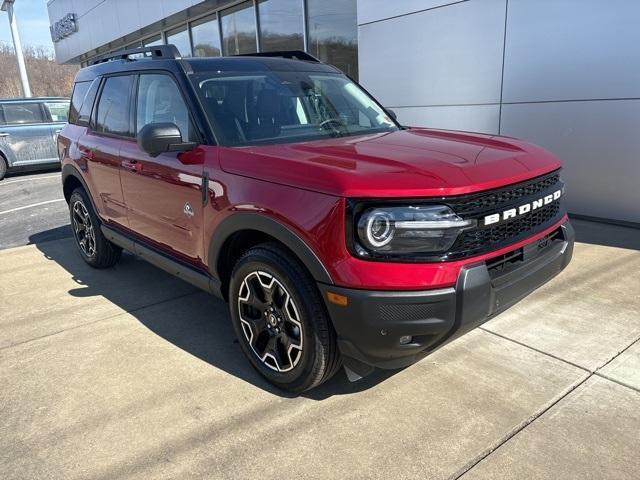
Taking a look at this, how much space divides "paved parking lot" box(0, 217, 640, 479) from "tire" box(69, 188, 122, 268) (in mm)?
932

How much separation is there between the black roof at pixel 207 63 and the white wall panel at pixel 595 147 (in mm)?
3322

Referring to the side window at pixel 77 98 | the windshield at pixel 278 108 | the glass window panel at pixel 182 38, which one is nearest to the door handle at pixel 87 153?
the side window at pixel 77 98

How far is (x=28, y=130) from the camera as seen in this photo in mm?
11711

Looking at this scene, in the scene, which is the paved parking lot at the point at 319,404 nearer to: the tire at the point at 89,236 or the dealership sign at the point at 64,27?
the tire at the point at 89,236

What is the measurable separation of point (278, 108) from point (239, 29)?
33.2 feet

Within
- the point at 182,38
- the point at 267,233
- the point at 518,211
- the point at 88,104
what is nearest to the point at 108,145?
the point at 88,104

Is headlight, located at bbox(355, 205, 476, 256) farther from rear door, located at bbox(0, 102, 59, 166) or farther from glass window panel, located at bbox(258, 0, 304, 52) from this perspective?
rear door, located at bbox(0, 102, 59, 166)

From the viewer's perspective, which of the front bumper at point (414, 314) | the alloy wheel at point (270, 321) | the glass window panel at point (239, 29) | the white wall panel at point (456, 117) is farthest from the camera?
the glass window panel at point (239, 29)

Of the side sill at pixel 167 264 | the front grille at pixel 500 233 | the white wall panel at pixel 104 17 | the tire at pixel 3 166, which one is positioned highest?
the white wall panel at pixel 104 17

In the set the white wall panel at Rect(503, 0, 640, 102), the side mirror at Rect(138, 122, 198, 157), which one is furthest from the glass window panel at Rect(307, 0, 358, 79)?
the side mirror at Rect(138, 122, 198, 157)

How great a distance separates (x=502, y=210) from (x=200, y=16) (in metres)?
13.5

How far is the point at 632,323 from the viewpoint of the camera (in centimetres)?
343

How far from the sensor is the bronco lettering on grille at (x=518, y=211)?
7.81ft

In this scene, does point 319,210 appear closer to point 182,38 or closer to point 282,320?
point 282,320
